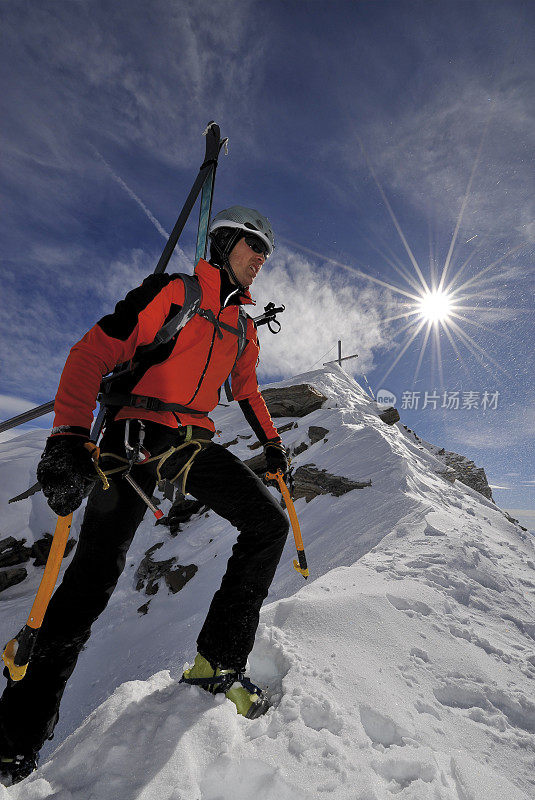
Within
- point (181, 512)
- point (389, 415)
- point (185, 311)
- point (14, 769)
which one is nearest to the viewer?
point (14, 769)

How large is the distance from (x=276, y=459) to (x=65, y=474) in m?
1.87

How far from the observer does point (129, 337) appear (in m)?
2.22

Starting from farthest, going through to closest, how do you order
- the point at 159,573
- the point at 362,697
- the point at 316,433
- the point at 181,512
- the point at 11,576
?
1. the point at 11,576
2. the point at 316,433
3. the point at 181,512
4. the point at 159,573
5. the point at 362,697

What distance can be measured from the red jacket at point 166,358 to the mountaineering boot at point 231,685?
145cm

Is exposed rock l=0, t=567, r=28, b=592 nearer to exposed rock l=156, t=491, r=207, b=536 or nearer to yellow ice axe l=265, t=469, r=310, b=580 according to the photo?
exposed rock l=156, t=491, r=207, b=536

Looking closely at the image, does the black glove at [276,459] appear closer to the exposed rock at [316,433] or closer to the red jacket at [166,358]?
the red jacket at [166,358]

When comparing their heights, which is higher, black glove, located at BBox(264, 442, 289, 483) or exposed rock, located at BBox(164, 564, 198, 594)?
black glove, located at BBox(264, 442, 289, 483)

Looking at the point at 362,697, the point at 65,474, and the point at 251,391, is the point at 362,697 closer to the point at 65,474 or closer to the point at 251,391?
the point at 65,474

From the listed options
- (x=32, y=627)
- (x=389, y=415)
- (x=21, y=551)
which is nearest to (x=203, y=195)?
(x=32, y=627)

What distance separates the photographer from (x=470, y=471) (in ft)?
72.5

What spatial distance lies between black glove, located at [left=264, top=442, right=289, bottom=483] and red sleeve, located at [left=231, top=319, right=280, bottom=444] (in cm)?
8

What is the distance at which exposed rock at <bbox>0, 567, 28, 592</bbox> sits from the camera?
11.8 meters

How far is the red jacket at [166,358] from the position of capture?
197cm

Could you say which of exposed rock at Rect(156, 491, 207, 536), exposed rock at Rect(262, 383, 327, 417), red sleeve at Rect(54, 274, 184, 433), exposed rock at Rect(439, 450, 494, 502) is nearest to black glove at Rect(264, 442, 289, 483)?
red sleeve at Rect(54, 274, 184, 433)
